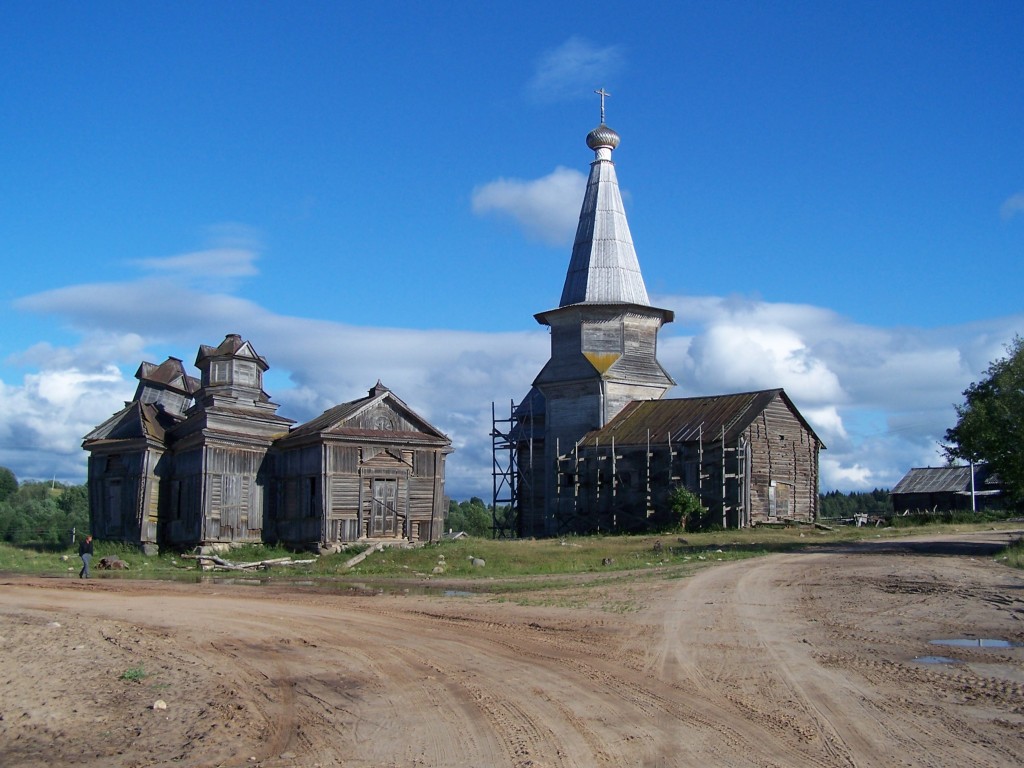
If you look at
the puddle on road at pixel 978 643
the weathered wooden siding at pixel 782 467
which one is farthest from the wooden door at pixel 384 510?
the puddle on road at pixel 978 643

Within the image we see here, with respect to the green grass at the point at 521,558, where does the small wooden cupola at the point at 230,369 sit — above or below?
above

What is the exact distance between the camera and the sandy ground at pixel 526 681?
8453 millimetres

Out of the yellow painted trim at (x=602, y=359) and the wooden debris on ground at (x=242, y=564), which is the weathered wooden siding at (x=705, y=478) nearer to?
the yellow painted trim at (x=602, y=359)

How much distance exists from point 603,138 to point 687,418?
732 inches

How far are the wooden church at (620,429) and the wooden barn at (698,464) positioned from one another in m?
0.06

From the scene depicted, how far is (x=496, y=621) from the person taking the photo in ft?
54.7

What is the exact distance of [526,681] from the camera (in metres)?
11.2

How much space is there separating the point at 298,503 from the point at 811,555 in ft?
63.1

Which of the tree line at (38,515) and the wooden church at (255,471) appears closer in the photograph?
the wooden church at (255,471)

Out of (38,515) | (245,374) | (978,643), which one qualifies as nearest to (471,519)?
(38,515)

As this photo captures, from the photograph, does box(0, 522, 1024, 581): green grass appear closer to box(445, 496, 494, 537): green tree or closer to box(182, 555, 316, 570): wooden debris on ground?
box(182, 555, 316, 570): wooden debris on ground

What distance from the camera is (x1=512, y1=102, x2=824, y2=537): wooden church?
44750 millimetres

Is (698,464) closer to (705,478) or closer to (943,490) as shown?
(705,478)

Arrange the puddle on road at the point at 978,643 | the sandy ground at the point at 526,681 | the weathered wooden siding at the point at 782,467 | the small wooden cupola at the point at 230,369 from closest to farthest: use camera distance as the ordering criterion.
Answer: the sandy ground at the point at 526,681 → the puddle on road at the point at 978,643 → the small wooden cupola at the point at 230,369 → the weathered wooden siding at the point at 782,467
